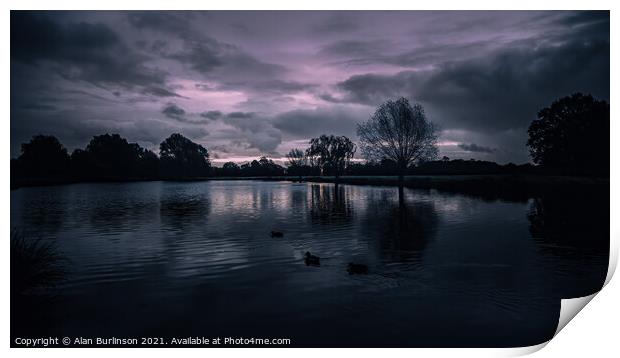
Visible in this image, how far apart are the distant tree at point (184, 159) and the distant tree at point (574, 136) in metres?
44.4

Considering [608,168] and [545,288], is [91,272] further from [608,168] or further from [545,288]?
[608,168]

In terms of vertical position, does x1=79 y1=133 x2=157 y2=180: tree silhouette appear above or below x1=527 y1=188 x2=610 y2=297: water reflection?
above

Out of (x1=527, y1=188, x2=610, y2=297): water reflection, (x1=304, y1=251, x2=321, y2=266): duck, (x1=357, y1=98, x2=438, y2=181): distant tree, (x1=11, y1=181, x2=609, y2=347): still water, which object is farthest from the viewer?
(x1=357, y1=98, x2=438, y2=181): distant tree

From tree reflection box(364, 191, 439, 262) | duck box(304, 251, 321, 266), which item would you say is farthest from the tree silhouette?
duck box(304, 251, 321, 266)

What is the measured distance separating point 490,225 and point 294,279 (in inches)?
555

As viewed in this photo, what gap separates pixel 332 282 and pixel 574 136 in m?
20.1

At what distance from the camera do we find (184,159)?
6631cm

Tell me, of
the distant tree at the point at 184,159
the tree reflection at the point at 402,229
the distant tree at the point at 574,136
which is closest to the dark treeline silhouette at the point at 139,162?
the distant tree at the point at 184,159

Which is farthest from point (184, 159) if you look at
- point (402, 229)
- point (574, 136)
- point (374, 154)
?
point (574, 136)

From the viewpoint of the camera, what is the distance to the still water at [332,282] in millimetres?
9062

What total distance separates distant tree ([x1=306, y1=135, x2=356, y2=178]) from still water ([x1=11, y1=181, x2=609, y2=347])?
4458 cm

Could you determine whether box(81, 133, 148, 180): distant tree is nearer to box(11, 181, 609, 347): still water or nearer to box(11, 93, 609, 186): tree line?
box(11, 93, 609, 186): tree line

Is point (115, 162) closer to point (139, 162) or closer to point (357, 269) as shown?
point (139, 162)

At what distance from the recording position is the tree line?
54.6ft
